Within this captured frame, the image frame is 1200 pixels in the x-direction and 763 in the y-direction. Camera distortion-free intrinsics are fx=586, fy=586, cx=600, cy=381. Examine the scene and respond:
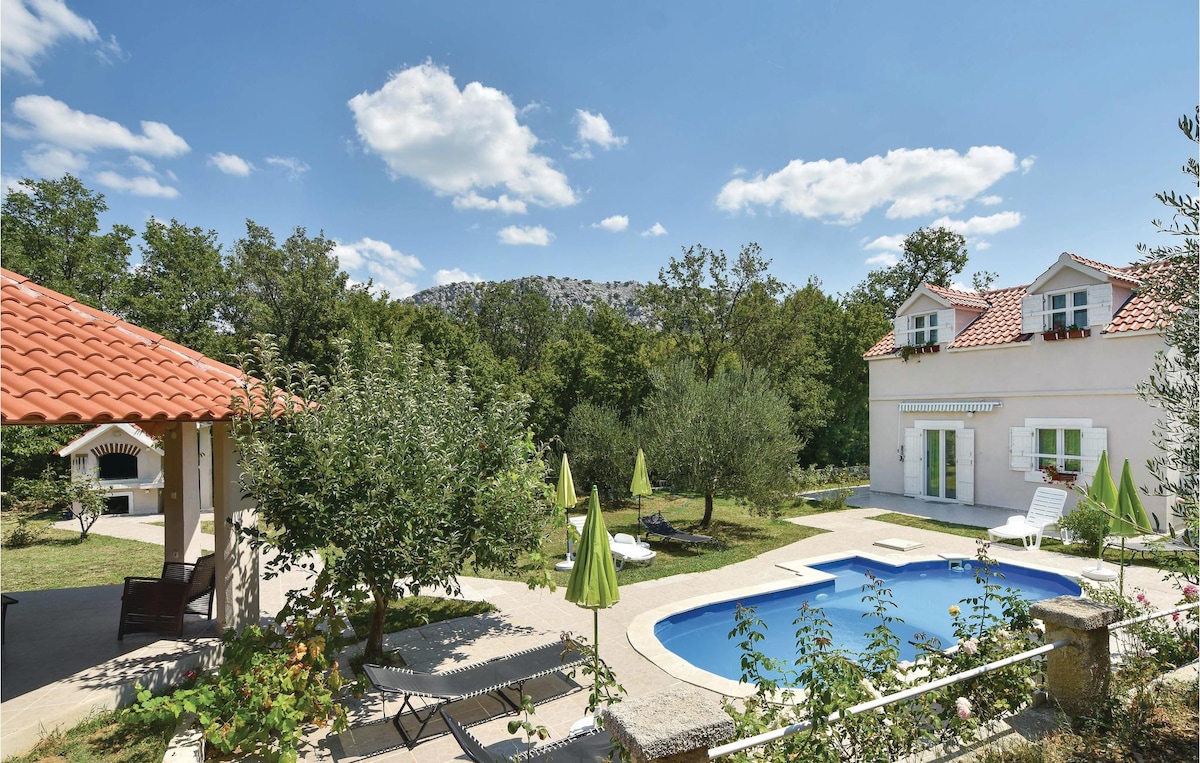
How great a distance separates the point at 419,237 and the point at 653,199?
1707cm

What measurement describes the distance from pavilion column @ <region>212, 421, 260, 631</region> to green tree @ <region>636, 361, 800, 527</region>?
10.0 meters

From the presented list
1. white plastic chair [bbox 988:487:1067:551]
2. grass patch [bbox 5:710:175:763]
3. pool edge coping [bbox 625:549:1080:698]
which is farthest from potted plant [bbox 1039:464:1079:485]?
grass patch [bbox 5:710:175:763]

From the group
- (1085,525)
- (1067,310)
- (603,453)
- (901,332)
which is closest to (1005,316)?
(1067,310)

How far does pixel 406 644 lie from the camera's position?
8445 millimetres

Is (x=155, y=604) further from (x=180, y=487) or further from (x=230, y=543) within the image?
(x=180, y=487)

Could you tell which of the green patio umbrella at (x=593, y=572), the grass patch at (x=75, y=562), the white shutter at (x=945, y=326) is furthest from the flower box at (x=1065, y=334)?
the grass patch at (x=75, y=562)

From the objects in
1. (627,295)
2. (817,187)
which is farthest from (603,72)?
(627,295)

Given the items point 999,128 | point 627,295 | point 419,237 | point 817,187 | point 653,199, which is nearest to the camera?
point 999,128

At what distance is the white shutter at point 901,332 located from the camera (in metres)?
20.3

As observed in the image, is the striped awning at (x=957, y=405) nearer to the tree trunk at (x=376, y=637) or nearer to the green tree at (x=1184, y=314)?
the green tree at (x=1184, y=314)

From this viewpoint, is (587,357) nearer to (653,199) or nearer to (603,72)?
(653,199)

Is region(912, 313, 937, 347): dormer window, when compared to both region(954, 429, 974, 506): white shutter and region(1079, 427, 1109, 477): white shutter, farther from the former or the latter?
region(1079, 427, 1109, 477): white shutter

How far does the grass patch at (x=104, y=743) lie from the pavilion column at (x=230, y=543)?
1.69 meters

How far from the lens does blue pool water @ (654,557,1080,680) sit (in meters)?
9.16
